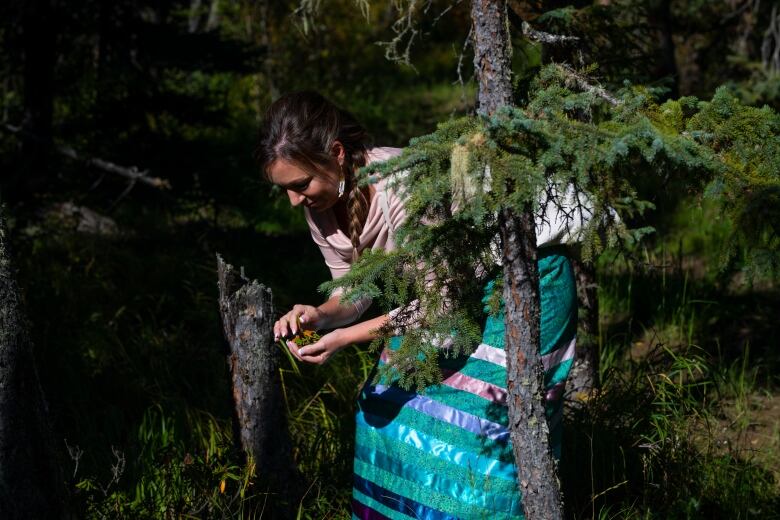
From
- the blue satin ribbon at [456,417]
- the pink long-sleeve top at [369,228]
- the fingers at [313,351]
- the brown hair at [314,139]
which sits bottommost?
Answer: the blue satin ribbon at [456,417]

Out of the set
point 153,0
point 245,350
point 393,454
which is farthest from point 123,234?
point 393,454

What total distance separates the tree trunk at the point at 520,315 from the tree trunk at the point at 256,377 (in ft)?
2.77

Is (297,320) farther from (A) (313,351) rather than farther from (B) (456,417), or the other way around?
(B) (456,417)

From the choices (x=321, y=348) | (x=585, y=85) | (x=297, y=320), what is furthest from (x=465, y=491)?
(x=585, y=85)

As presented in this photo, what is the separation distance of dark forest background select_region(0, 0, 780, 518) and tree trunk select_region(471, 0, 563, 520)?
1.42ft

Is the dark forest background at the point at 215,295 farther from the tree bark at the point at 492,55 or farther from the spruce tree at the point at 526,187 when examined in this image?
the tree bark at the point at 492,55

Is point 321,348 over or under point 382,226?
under

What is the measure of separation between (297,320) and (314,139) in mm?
518

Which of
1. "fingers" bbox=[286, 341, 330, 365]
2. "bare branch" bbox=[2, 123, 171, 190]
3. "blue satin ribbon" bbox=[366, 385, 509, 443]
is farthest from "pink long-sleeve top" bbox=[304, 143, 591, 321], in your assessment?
"bare branch" bbox=[2, 123, 171, 190]

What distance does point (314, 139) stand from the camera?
2381 millimetres

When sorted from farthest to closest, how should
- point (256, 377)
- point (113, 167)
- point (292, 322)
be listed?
point (113, 167)
point (256, 377)
point (292, 322)

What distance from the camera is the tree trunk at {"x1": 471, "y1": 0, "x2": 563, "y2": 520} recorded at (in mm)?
1957

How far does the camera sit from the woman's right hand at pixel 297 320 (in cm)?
238

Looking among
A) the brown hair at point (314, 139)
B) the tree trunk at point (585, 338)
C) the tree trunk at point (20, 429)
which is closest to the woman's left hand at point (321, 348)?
the brown hair at point (314, 139)
